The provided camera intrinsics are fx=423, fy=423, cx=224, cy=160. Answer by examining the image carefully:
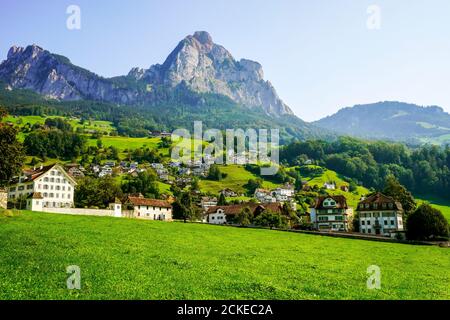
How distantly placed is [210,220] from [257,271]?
120m

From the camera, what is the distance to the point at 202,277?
26328 millimetres

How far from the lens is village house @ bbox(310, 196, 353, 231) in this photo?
130 metres

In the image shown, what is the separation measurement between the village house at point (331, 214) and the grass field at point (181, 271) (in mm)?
85582

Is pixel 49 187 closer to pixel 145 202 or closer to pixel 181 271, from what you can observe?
pixel 145 202

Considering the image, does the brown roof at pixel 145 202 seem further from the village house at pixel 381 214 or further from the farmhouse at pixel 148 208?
the village house at pixel 381 214

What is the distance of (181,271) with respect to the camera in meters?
28.1

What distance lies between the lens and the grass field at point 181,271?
22.1 metres

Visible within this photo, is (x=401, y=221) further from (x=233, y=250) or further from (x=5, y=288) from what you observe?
(x=5, y=288)

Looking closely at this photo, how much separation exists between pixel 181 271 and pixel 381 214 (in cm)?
9625

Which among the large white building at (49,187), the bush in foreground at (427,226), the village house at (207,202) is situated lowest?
the bush in foreground at (427,226)

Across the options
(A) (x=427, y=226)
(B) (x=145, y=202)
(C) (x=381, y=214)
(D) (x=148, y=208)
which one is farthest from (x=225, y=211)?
(A) (x=427, y=226)

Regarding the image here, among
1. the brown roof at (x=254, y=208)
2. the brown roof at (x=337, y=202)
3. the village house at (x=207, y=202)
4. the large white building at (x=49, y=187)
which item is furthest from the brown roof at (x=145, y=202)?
the village house at (x=207, y=202)

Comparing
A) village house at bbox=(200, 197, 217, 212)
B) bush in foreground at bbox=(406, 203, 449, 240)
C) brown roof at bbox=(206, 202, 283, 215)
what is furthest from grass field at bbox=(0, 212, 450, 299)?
village house at bbox=(200, 197, 217, 212)
